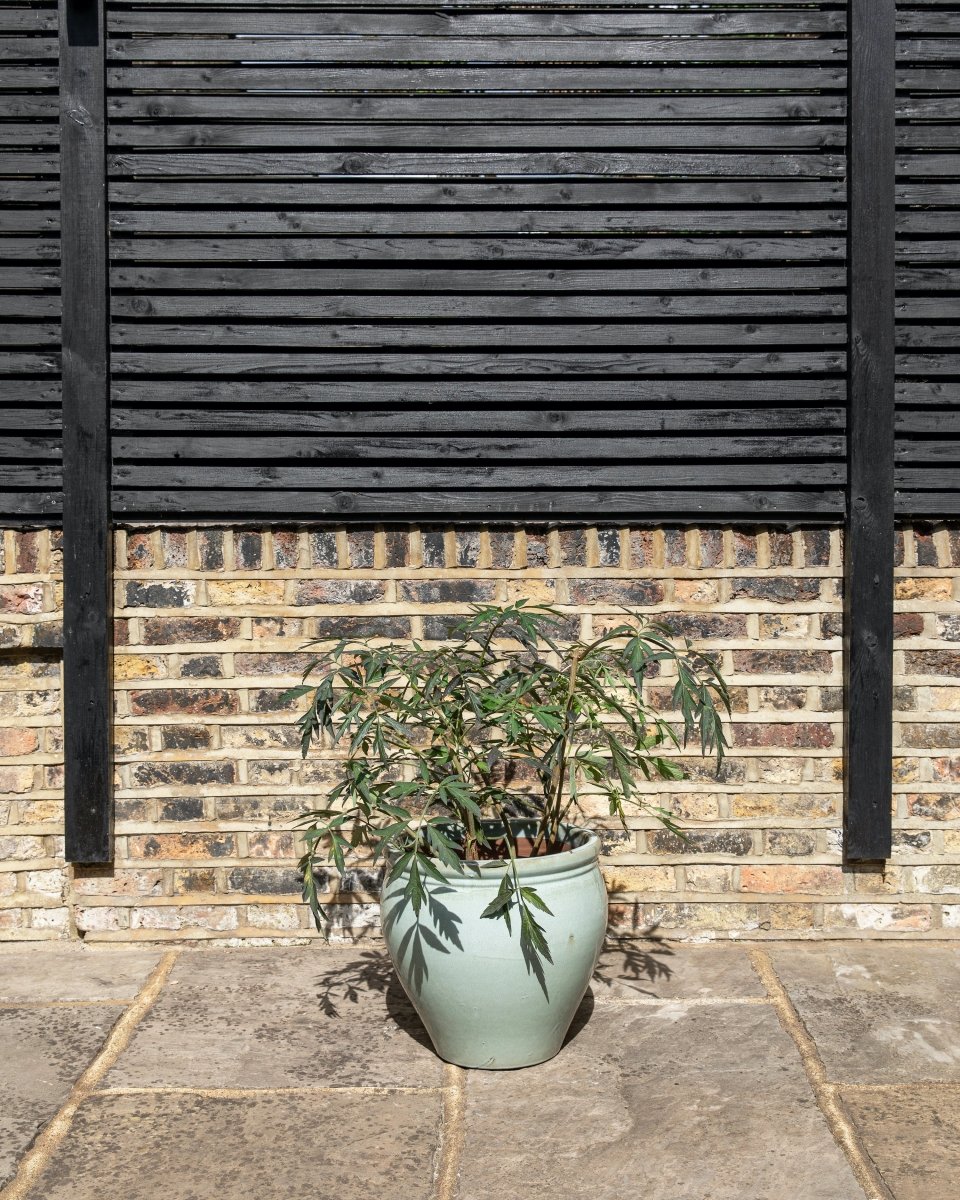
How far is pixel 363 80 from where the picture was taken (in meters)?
3.77

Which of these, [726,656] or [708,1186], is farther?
[726,656]

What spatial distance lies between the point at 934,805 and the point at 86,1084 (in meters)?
2.69

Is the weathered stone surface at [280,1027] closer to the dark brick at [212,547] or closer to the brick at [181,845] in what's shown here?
the brick at [181,845]

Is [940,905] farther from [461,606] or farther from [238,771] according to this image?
[238,771]

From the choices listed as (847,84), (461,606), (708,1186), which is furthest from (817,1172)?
(847,84)

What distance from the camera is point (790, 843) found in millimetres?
3869

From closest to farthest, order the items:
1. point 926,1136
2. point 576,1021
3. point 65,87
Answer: point 926,1136
point 576,1021
point 65,87

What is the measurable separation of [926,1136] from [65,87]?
3.81 m

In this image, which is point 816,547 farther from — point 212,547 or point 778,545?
point 212,547

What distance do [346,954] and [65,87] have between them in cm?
290

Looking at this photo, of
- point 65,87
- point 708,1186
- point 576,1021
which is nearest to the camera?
point 708,1186

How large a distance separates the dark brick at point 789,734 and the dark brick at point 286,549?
1534 millimetres

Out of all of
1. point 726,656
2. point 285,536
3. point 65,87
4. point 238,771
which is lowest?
point 238,771

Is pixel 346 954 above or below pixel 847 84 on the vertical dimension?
below
